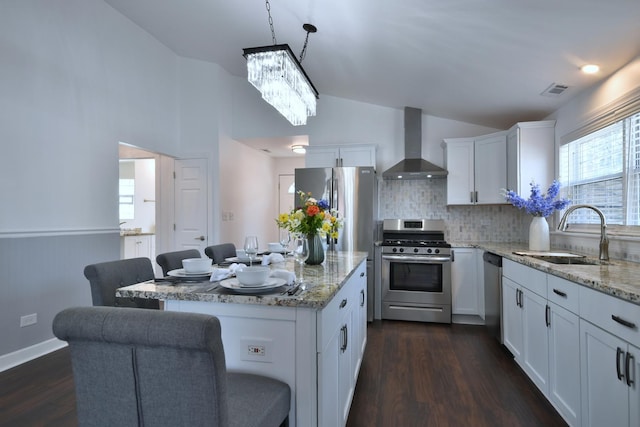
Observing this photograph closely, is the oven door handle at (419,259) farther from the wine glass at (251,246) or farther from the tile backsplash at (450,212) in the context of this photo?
the wine glass at (251,246)

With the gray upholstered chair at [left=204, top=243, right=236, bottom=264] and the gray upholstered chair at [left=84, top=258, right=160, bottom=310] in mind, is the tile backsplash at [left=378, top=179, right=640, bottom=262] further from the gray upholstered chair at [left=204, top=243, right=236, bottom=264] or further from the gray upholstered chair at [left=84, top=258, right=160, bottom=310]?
the gray upholstered chair at [left=84, top=258, right=160, bottom=310]

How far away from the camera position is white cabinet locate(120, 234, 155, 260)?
19.0 feet

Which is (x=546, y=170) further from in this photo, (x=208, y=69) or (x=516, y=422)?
(x=208, y=69)

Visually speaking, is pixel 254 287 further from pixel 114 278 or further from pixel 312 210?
pixel 114 278

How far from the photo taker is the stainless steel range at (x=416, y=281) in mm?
3811

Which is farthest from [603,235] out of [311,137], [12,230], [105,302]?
[12,230]

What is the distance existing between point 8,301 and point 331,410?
2.83 metres

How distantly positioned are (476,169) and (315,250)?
2755 millimetres

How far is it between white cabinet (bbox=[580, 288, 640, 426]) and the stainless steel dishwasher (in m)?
1.44

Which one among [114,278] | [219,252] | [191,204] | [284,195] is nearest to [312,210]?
[219,252]

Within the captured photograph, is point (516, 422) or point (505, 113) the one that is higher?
point (505, 113)

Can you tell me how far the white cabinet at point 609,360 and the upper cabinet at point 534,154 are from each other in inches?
82.2

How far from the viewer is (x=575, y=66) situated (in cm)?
245

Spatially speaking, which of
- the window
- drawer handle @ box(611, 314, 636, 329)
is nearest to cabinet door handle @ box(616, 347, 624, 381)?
drawer handle @ box(611, 314, 636, 329)
